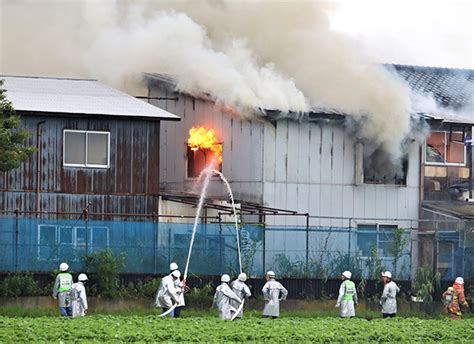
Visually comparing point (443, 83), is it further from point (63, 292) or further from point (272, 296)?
point (63, 292)

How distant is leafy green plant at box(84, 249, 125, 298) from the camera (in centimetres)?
3859

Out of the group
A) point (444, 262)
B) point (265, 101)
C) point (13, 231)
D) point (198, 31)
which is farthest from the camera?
point (198, 31)

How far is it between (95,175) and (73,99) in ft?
10.5

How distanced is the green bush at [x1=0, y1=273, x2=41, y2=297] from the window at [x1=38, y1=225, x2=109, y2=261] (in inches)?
42.4

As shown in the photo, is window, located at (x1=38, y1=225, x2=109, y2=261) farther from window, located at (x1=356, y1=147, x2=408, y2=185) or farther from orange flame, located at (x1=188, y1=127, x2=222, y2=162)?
window, located at (x1=356, y1=147, x2=408, y2=185)

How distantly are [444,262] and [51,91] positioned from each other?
15.2 meters

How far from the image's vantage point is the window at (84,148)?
44.8 m

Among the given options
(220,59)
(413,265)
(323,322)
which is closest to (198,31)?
(220,59)

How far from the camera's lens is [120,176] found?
45.2 metres

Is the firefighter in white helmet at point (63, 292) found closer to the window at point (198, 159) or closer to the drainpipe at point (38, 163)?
the drainpipe at point (38, 163)

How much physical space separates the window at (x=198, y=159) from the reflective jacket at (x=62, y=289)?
14.8 metres

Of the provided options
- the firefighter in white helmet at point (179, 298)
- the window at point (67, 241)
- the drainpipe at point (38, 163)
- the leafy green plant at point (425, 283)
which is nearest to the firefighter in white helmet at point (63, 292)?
the firefighter in white helmet at point (179, 298)

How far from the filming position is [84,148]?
4491 cm

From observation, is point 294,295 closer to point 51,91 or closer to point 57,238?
point 57,238
